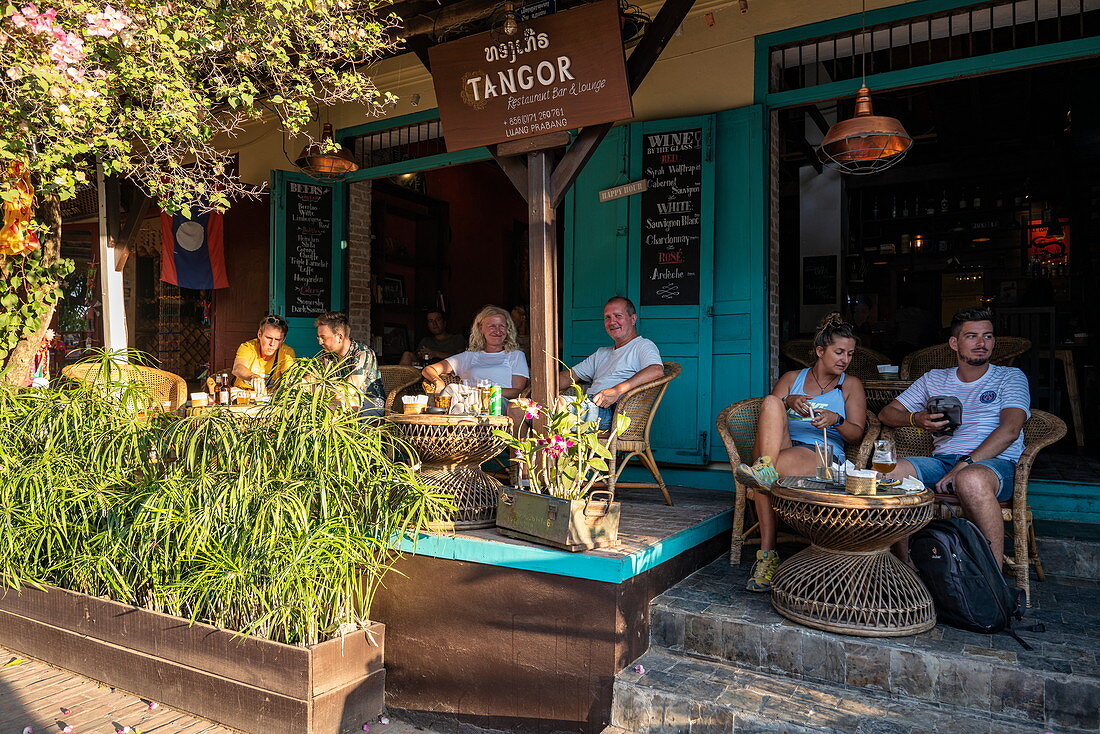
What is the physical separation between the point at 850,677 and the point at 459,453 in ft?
5.71

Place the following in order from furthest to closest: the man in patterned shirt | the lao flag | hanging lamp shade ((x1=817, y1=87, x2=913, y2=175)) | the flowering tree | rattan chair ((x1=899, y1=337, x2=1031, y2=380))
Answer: the lao flag, rattan chair ((x1=899, y1=337, x2=1031, y2=380)), the man in patterned shirt, hanging lamp shade ((x1=817, y1=87, x2=913, y2=175)), the flowering tree

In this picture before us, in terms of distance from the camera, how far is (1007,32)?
188 inches

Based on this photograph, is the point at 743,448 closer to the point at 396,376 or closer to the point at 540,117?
the point at 540,117

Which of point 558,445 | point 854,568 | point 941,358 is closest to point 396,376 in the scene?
point 558,445

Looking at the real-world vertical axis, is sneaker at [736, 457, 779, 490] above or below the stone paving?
above

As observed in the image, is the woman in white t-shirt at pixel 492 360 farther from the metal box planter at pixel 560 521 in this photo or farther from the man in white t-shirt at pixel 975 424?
the man in white t-shirt at pixel 975 424

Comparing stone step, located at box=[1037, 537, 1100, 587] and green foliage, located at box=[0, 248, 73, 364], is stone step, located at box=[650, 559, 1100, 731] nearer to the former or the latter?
stone step, located at box=[1037, 537, 1100, 587]

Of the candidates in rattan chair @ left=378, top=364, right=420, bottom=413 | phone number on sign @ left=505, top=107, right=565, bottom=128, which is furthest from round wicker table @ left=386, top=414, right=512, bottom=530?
rattan chair @ left=378, top=364, right=420, bottom=413

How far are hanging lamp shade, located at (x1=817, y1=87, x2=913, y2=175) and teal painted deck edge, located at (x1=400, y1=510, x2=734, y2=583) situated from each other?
6.80 feet

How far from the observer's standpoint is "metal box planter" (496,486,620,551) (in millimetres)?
2787

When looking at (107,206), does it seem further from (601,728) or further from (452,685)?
(601,728)

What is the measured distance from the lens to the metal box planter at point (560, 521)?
9.14 feet

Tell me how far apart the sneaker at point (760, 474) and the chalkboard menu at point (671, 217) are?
1790 millimetres

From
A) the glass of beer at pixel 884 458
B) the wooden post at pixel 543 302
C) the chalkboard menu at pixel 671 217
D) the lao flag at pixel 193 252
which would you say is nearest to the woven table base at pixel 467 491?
the wooden post at pixel 543 302
